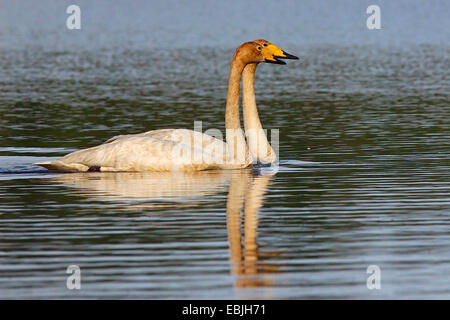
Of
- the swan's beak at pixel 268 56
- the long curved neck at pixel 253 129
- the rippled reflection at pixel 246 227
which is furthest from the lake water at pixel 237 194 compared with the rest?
the swan's beak at pixel 268 56

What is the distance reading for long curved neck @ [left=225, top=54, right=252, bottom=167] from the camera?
18922mm

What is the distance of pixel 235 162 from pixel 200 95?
17.2 meters

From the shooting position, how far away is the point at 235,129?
19.6m

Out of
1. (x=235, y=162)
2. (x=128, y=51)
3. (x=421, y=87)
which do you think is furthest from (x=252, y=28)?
(x=235, y=162)

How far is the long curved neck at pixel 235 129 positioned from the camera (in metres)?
18.9

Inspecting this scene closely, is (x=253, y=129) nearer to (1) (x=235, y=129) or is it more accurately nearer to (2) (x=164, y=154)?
(1) (x=235, y=129)

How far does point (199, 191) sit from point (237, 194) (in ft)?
1.98

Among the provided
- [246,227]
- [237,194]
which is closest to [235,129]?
[237,194]

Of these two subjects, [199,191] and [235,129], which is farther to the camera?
[235,129]

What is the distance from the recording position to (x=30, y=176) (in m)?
18.7

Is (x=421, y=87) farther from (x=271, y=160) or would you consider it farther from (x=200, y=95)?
(x=271, y=160)

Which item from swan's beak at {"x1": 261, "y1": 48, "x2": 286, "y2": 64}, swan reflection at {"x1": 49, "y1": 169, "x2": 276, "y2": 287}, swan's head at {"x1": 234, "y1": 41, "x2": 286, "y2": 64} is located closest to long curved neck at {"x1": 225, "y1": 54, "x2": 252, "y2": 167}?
swan's head at {"x1": 234, "y1": 41, "x2": 286, "y2": 64}

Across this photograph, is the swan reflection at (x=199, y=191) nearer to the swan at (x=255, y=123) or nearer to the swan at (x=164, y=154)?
the swan at (x=164, y=154)

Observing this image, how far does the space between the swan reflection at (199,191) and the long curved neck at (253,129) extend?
0.90m
